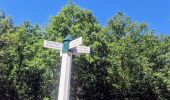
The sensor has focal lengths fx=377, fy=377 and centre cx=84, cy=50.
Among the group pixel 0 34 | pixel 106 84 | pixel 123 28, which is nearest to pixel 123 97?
pixel 106 84

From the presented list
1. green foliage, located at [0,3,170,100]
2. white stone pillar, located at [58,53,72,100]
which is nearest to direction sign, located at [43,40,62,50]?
white stone pillar, located at [58,53,72,100]

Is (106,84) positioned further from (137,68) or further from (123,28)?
(123,28)

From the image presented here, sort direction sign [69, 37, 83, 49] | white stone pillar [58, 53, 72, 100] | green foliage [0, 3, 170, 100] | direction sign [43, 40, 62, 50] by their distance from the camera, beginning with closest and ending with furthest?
white stone pillar [58, 53, 72, 100], direction sign [69, 37, 83, 49], direction sign [43, 40, 62, 50], green foliage [0, 3, 170, 100]

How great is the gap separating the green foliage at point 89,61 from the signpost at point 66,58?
76.3ft

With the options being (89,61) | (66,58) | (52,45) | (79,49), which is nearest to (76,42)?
(79,49)

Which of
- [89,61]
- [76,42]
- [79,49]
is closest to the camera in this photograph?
[76,42]

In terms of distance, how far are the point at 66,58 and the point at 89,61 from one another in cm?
2468

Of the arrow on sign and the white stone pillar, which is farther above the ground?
the arrow on sign

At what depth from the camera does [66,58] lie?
7.72 metres

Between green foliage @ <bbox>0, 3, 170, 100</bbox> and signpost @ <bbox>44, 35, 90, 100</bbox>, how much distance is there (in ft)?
76.3

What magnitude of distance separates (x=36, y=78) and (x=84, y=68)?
4724 millimetres

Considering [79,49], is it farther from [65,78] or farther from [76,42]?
[65,78]

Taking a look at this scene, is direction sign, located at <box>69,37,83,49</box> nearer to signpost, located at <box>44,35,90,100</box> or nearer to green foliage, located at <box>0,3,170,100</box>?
signpost, located at <box>44,35,90,100</box>

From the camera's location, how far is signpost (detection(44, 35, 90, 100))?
7.54 meters
